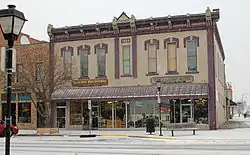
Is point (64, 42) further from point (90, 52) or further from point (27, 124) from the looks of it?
point (27, 124)

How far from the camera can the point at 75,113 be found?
3853 cm

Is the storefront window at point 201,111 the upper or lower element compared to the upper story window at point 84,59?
lower

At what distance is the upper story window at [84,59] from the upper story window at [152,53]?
229 inches

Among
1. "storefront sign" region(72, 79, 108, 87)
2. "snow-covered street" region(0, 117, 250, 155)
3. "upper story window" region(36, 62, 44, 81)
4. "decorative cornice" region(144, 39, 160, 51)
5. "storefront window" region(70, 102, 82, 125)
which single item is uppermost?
"decorative cornice" region(144, 39, 160, 51)

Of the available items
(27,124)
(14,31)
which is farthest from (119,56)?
(14,31)

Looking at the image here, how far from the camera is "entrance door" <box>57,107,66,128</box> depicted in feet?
127

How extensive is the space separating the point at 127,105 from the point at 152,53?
5112 millimetres

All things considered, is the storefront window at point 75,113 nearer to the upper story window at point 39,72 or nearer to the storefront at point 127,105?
the storefront at point 127,105

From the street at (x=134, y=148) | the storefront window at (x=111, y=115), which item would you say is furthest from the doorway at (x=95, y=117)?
the street at (x=134, y=148)

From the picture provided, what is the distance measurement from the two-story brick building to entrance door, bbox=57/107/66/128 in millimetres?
75

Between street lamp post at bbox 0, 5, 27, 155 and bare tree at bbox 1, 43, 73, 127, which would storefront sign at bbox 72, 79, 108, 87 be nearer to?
bare tree at bbox 1, 43, 73, 127

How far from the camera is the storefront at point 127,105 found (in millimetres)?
34312

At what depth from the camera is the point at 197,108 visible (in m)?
34.5

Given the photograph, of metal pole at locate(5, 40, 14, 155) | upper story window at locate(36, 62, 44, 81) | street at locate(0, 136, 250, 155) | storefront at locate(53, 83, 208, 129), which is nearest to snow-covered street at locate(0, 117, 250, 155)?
street at locate(0, 136, 250, 155)
